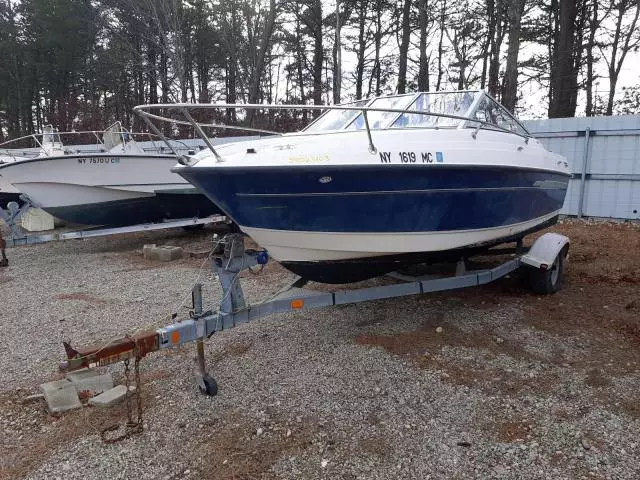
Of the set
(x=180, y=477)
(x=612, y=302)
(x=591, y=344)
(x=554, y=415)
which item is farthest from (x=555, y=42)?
(x=180, y=477)

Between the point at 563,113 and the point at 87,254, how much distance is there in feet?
39.1

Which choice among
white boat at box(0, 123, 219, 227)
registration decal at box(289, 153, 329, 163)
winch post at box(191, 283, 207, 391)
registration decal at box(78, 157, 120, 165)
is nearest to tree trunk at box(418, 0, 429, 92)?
white boat at box(0, 123, 219, 227)

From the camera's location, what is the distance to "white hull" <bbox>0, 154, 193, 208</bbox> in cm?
777

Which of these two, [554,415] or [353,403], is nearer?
[554,415]

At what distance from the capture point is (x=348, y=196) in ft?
10.4

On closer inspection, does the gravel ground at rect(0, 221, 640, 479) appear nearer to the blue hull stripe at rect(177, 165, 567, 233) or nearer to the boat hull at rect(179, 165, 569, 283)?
the boat hull at rect(179, 165, 569, 283)

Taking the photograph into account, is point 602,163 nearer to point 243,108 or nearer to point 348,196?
point 348,196

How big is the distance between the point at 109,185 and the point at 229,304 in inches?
232

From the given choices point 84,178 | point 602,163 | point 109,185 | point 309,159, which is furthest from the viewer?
point 602,163

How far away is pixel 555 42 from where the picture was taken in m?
17.2

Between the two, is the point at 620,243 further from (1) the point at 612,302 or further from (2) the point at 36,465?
(2) the point at 36,465

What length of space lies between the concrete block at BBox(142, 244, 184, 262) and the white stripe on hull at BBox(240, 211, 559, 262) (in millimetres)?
4077

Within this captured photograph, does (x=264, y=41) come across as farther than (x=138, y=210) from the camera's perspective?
Yes

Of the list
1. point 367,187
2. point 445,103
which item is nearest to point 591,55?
point 445,103
